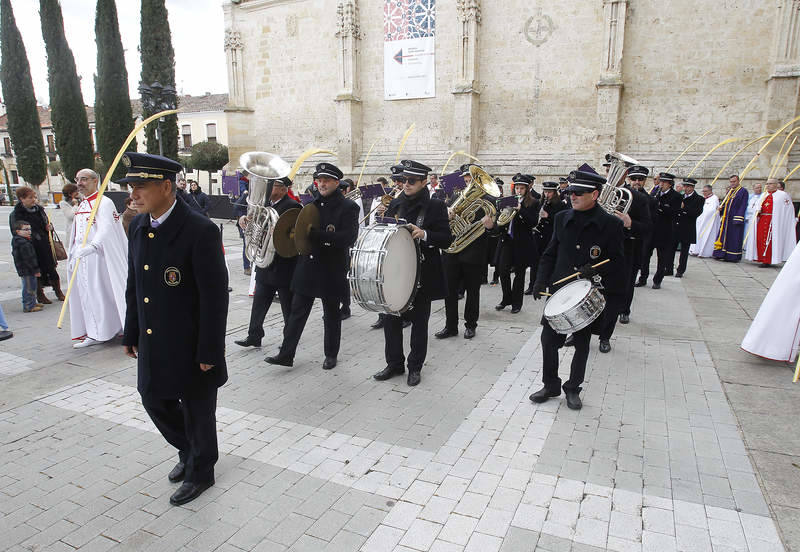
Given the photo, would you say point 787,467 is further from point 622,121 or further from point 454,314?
point 622,121

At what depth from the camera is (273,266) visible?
5.62m

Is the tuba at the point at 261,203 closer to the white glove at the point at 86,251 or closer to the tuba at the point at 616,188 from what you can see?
the white glove at the point at 86,251

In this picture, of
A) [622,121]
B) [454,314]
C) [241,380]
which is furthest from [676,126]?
[241,380]

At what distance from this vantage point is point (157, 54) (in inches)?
1059

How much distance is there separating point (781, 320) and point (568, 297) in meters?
2.88

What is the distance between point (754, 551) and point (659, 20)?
19589 mm

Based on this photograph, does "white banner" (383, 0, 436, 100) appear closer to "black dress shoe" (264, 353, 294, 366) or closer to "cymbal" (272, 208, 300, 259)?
"cymbal" (272, 208, 300, 259)

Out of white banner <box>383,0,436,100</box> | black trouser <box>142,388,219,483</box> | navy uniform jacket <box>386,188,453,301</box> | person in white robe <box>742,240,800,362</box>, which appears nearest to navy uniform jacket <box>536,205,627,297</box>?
navy uniform jacket <box>386,188,453,301</box>

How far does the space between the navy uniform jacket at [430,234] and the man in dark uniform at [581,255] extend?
1.03 meters

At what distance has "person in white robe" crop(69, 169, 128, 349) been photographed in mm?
6184

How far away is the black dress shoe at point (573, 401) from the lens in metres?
4.47

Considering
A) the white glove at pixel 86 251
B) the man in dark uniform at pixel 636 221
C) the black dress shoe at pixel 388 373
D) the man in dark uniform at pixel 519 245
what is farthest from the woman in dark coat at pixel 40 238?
the man in dark uniform at pixel 636 221

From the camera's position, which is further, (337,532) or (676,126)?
→ (676,126)

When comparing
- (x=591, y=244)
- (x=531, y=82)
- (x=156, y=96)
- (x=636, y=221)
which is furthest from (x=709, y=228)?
(x=156, y=96)
